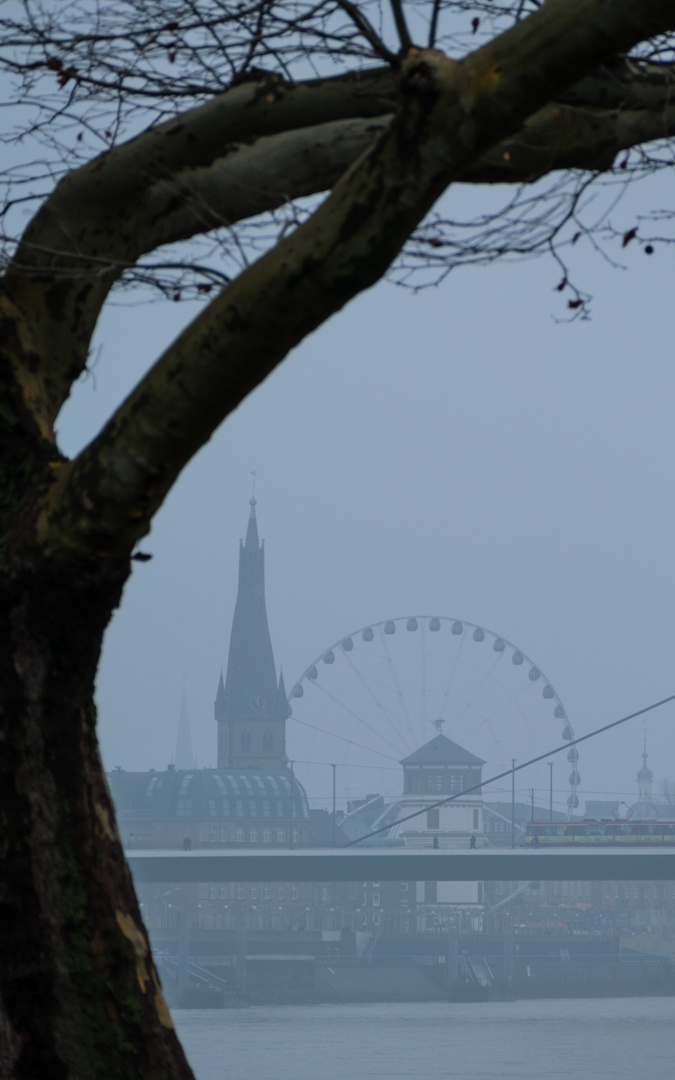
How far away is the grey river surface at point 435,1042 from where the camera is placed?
37.5 metres

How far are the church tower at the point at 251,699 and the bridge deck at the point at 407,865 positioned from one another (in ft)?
145

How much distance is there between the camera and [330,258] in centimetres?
227

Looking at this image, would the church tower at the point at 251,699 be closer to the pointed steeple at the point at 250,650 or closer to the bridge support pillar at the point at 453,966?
the pointed steeple at the point at 250,650

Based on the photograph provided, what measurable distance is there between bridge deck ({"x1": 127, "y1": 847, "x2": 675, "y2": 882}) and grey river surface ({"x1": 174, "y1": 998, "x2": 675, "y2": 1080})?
749cm

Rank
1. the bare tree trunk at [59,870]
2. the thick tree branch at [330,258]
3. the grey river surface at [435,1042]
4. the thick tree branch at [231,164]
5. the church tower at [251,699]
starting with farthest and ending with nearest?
the church tower at [251,699] < the grey river surface at [435,1042] < the thick tree branch at [231,164] < the bare tree trunk at [59,870] < the thick tree branch at [330,258]

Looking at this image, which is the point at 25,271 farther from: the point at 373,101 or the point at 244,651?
the point at 244,651

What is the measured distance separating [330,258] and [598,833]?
76473mm

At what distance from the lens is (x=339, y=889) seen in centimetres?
8762

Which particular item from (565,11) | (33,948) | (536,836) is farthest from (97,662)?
(536,836)

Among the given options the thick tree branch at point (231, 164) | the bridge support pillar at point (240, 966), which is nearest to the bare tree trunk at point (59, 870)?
the thick tree branch at point (231, 164)

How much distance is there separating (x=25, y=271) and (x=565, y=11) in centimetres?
138

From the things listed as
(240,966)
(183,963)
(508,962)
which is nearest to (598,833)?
(508,962)

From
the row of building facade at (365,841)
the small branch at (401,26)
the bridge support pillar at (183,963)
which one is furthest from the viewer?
the row of building facade at (365,841)

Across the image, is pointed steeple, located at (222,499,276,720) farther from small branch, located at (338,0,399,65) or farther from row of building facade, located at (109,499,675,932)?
small branch, located at (338,0,399,65)
